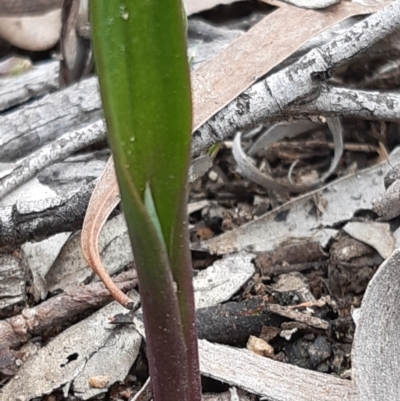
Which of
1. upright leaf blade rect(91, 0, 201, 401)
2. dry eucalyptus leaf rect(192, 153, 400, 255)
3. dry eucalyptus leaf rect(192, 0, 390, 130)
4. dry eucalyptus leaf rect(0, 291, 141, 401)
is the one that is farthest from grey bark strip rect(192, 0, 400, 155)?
upright leaf blade rect(91, 0, 201, 401)

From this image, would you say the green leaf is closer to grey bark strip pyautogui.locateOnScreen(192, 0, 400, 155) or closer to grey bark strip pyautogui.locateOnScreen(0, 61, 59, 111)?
grey bark strip pyautogui.locateOnScreen(192, 0, 400, 155)

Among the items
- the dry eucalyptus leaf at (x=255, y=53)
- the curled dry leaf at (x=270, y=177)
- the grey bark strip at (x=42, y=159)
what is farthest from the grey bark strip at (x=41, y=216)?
the curled dry leaf at (x=270, y=177)

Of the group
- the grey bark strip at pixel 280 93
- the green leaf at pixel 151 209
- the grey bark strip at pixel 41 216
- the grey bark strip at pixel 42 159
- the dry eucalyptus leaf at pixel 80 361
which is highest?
the green leaf at pixel 151 209

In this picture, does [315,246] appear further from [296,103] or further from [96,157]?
[96,157]

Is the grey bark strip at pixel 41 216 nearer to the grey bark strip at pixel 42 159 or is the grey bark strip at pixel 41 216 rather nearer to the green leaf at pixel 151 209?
the grey bark strip at pixel 42 159

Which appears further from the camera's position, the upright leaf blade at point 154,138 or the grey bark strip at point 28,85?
the grey bark strip at point 28,85

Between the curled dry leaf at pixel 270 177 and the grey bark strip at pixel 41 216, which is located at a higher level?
the grey bark strip at pixel 41 216

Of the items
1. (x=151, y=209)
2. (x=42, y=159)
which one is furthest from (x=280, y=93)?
(x=151, y=209)

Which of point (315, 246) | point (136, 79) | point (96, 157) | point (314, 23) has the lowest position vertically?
point (315, 246)

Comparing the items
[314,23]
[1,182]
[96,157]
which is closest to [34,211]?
[1,182]

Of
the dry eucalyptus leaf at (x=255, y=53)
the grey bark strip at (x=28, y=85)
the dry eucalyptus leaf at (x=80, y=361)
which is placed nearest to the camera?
the dry eucalyptus leaf at (x=80, y=361)

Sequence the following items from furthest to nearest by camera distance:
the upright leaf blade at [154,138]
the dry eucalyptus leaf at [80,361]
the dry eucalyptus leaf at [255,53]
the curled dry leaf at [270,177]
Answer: the curled dry leaf at [270,177] → the dry eucalyptus leaf at [255,53] → the dry eucalyptus leaf at [80,361] → the upright leaf blade at [154,138]
